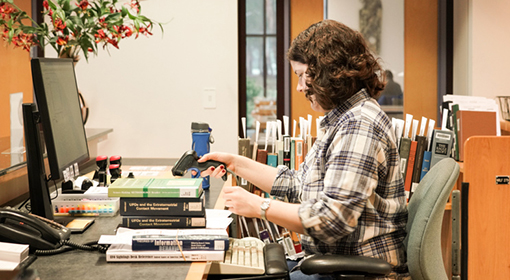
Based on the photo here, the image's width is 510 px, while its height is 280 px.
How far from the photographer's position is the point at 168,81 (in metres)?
3.39

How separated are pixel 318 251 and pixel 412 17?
109 inches

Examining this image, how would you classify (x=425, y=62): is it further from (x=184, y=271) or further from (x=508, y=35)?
(x=184, y=271)

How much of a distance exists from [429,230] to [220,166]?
697mm

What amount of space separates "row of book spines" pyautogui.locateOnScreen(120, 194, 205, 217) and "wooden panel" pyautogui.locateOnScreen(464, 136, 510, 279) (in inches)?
60.0

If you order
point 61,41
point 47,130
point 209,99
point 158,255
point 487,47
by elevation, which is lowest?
point 158,255

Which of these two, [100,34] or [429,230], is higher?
[100,34]

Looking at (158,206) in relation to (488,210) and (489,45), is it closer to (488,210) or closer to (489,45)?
(488,210)

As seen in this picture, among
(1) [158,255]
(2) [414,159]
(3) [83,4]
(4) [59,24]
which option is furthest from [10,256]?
(2) [414,159]

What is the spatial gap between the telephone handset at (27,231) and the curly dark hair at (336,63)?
0.81 metres

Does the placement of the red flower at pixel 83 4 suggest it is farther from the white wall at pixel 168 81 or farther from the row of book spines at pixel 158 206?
the row of book spines at pixel 158 206

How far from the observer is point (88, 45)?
238 cm

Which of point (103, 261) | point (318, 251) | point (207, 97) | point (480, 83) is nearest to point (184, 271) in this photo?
point (103, 261)

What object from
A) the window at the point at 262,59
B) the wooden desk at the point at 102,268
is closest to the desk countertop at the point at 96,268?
the wooden desk at the point at 102,268

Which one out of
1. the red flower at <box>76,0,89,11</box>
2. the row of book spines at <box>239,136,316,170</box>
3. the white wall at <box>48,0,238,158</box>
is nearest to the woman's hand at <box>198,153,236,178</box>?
the row of book spines at <box>239,136,316,170</box>
